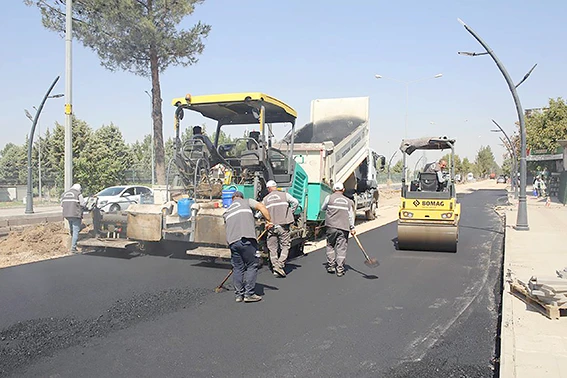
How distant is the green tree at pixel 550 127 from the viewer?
29.1 m


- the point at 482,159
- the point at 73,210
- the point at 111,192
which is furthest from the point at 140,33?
the point at 482,159

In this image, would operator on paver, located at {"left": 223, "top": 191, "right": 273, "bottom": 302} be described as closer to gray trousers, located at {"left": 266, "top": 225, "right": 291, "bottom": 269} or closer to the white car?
gray trousers, located at {"left": 266, "top": 225, "right": 291, "bottom": 269}

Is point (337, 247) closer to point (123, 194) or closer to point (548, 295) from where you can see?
point (548, 295)

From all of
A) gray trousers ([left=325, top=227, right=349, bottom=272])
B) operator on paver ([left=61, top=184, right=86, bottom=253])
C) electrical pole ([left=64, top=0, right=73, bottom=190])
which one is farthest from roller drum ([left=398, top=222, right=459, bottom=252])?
electrical pole ([left=64, top=0, right=73, bottom=190])

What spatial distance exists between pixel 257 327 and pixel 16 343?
7.46 ft

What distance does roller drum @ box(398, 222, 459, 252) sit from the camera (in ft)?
30.7

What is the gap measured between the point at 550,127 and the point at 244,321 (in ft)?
98.3

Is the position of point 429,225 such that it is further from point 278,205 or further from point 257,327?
point 257,327

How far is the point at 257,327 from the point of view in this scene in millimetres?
5039

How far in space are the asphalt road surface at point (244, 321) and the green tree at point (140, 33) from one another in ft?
30.6

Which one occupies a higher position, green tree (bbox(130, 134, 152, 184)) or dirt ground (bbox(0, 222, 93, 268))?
green tree (bbox(130, 134, 152, 184))

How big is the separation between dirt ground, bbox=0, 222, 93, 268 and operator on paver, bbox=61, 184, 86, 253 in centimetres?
36

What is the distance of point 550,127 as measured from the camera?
2959 centimetres

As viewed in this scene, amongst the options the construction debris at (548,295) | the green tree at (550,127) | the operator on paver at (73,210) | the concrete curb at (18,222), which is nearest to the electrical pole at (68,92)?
the operator on paver at (73,210)
